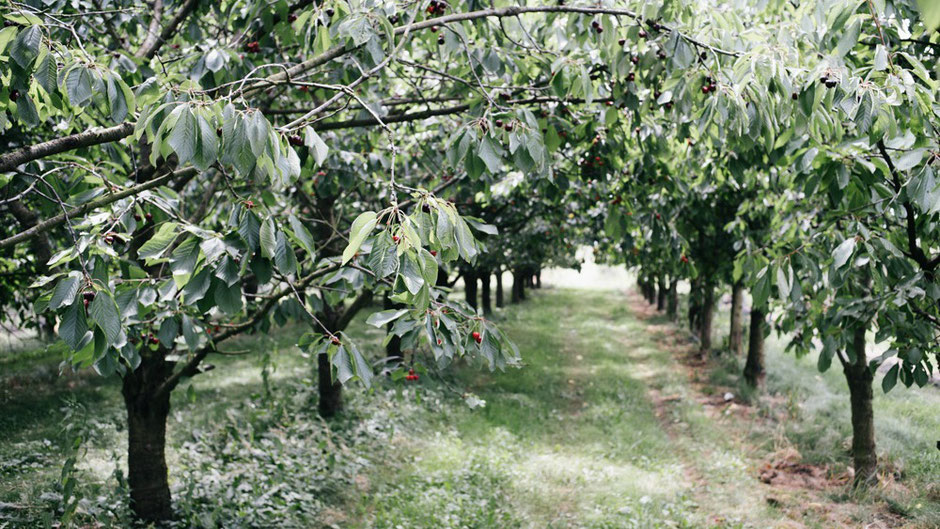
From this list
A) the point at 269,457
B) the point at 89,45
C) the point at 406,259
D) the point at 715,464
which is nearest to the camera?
the point at 406,259

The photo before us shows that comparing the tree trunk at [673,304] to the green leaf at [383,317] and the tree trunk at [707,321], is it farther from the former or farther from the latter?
the green leaf at [383,317]

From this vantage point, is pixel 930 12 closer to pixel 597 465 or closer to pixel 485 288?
pixel 597 465

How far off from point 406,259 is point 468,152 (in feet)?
4.18

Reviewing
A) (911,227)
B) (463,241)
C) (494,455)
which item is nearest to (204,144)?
(463,241)

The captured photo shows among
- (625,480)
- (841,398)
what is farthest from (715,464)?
(841,398)

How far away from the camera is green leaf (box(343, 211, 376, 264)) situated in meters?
2.10

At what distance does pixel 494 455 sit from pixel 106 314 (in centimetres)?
786

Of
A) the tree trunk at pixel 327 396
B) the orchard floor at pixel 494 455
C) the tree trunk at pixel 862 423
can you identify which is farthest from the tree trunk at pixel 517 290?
the tree trunk at pixel 862 423

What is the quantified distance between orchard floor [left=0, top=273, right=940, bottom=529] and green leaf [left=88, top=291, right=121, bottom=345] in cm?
203

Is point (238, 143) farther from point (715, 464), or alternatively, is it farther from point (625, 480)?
point (715, 464)

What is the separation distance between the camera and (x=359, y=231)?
7.04 feet

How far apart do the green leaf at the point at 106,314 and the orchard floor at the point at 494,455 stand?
2.03 m

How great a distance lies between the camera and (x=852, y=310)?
445cm

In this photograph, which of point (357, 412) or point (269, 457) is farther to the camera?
point (357, 412)
